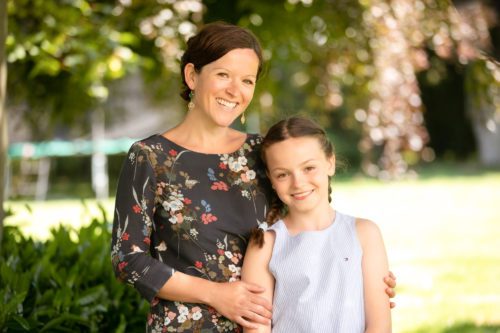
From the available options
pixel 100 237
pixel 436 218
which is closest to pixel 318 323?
pixel 100 237

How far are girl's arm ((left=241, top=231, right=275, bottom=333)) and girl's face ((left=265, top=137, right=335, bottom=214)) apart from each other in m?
0.13

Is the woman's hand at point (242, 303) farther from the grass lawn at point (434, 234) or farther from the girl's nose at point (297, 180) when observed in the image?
the grass lawn at point (434, 234)

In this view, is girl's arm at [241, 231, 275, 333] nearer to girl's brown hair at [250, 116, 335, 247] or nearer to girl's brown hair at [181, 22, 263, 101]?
girl's brown hair at [250, 116, 335, 247]

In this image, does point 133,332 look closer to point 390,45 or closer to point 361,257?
point 361,257

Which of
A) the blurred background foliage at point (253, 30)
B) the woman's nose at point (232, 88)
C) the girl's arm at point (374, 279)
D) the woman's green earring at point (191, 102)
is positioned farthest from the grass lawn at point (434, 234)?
the girl's arm at point (374, 279)

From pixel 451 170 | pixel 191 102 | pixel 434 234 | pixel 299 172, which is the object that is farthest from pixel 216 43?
pixel 451 170

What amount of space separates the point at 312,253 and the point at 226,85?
1.82ft

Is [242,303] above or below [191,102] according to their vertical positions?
below

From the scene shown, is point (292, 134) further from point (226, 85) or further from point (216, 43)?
point (216, 43)

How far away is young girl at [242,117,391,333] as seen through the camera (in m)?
2.28

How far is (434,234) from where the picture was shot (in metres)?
9.16

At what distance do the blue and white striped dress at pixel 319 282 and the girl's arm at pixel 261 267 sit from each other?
0.02m

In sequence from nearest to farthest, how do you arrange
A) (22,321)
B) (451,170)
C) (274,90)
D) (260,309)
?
(260,309)
(22,321)
(274,90)
(451,170)

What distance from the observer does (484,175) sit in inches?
587
